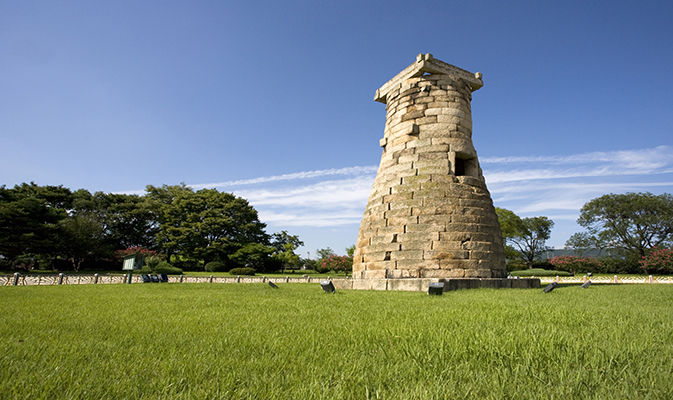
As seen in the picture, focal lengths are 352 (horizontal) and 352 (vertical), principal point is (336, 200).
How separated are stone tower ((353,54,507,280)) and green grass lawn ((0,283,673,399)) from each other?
5.57m

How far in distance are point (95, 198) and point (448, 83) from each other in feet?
138

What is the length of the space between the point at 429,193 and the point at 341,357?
8.19 meters

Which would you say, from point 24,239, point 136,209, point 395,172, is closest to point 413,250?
point 395,172

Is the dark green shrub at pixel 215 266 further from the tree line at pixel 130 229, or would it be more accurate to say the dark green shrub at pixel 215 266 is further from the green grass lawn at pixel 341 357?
the green grass lawn at pixel 341 357

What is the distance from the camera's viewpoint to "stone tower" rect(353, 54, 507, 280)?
380 inches

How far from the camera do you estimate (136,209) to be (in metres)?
39.8

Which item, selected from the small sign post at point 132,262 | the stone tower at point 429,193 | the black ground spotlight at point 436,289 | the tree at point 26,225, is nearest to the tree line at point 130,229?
the tree at point 26,225

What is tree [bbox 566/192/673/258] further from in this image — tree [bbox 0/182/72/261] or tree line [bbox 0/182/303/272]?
tree [bbox 0/182/72/261]

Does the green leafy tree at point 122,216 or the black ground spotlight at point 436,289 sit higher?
the green leafy tree at point 122,216

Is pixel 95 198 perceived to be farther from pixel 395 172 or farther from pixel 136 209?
pixel 395 172

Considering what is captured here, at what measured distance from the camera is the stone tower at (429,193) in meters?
9.64

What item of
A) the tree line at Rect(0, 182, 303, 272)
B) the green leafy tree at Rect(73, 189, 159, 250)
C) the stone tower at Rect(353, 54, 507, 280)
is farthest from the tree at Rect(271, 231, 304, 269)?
the stone tower at Rect(353, 54, 507, 280)

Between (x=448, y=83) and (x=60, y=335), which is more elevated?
(x=448, y=83)

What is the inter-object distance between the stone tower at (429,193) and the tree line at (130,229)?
25.8 metres
